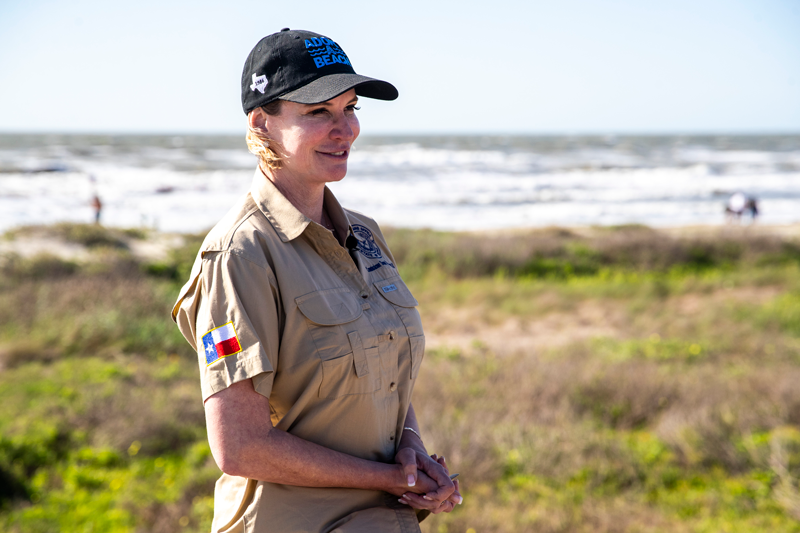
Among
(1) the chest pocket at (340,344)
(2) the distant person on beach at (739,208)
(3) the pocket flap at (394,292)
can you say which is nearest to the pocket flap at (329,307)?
(1) the chest pocket at (340,344)

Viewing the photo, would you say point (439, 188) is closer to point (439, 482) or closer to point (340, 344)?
point (439, 482)

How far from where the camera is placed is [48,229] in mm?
13500

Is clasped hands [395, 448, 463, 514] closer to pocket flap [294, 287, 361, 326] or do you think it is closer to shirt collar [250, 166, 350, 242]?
pocket flap [294, 287, 361, 326]

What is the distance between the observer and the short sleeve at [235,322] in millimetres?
1454

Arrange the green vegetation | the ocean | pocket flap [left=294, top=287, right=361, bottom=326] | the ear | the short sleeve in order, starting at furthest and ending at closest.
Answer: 1. the ocean
2. the green vegetation
3. the ear
4. pocket flap [left=294, top=287, right=361, bottom=326]
5. the short sleeve

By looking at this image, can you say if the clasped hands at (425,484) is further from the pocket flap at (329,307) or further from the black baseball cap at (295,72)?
the black baseball cap at (295,72)

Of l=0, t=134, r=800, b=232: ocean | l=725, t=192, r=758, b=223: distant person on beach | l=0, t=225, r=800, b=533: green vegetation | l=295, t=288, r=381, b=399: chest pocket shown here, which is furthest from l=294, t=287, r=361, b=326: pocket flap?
l=725, t=192, r=758, b=223: distant person on beach

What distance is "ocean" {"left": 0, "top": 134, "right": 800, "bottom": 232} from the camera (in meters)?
26.7

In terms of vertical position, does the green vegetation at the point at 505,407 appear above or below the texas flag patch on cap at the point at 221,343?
below

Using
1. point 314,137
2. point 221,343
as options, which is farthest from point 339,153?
point 221,343

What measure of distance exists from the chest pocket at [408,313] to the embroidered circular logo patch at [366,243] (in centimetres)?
12

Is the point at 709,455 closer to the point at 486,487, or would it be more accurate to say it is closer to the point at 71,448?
the point at 486,487

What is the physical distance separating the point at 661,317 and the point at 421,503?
9283 millimetres

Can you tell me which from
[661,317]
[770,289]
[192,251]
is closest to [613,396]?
[661,317]
